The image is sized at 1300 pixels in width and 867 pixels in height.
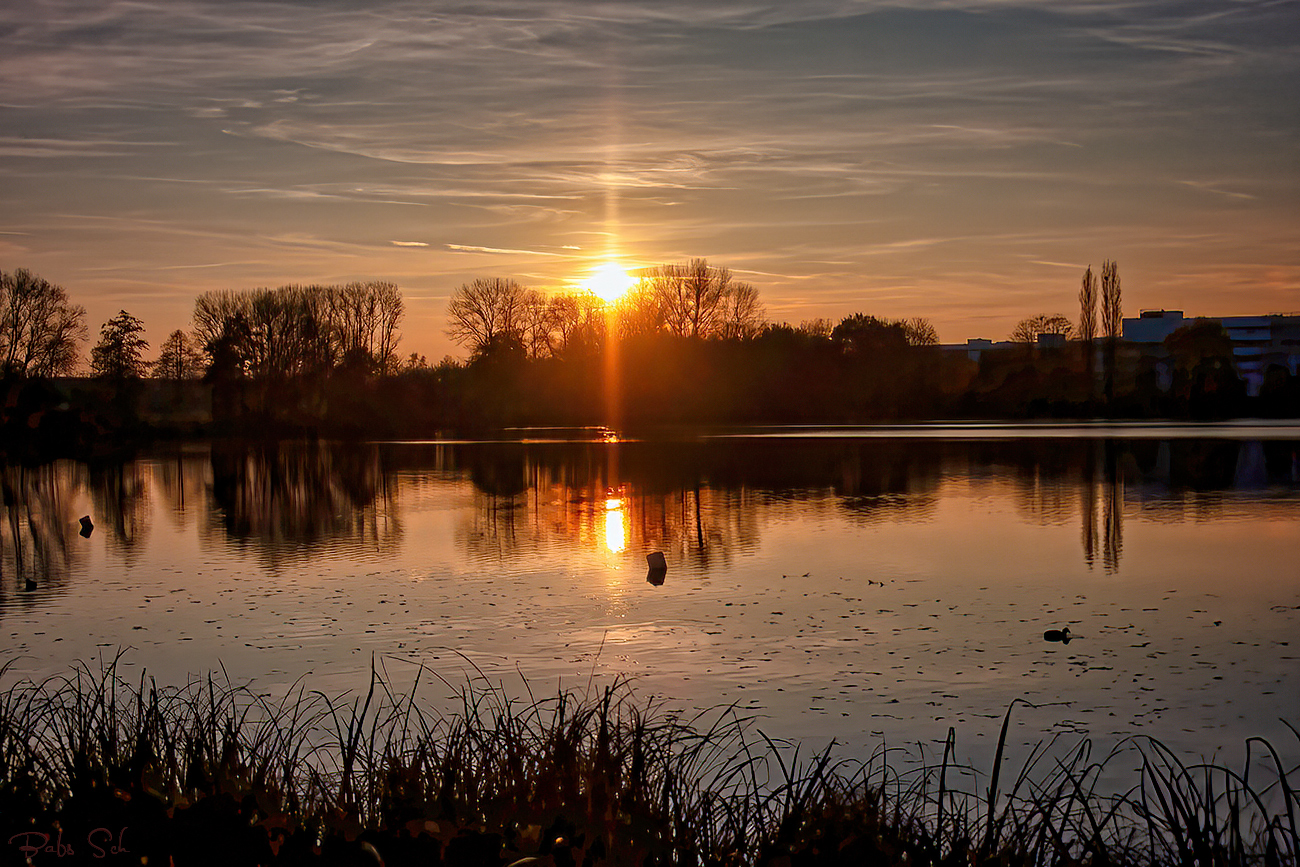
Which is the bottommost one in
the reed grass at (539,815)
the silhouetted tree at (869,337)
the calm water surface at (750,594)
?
the calm water surface at (750,594)

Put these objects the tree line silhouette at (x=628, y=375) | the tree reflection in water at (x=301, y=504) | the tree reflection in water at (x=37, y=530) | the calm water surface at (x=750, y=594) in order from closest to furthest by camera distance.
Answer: the calm water surface at (x=750, y=594)
the tree reflection in water at (x=37, y=530)
the tree reflection in water at (x=301, y=504)
the tree line silhouette at (x=628, y=375)

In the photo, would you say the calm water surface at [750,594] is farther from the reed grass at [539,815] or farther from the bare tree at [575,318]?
the bare tree at [575,318]

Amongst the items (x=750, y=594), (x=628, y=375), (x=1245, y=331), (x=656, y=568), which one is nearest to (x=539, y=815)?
(x=750, y=594)

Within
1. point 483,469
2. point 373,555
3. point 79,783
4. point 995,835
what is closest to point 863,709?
point 995,835

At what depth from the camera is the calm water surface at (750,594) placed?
31.4 feet

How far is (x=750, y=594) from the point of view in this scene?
46.8 feet

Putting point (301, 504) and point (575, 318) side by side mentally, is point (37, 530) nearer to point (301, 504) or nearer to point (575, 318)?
point (301, 504)

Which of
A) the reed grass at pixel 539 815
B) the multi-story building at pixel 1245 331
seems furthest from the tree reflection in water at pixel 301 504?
the multi-story building at pixel 1245 331

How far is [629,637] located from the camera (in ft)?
39.0

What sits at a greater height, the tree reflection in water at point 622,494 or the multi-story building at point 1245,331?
the multi-story building at point 1245,331

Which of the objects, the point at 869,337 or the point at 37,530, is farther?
the point at 869,337

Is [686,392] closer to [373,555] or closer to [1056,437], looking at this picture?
[1056,437]

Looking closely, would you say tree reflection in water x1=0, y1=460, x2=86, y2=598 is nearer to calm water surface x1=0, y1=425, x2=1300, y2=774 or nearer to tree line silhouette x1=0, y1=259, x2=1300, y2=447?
calm water surface x1=0, y1=425, x2=1300, y2=774

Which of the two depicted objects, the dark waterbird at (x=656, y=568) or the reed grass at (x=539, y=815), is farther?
the dark waterbird at (x=656, y=568)
